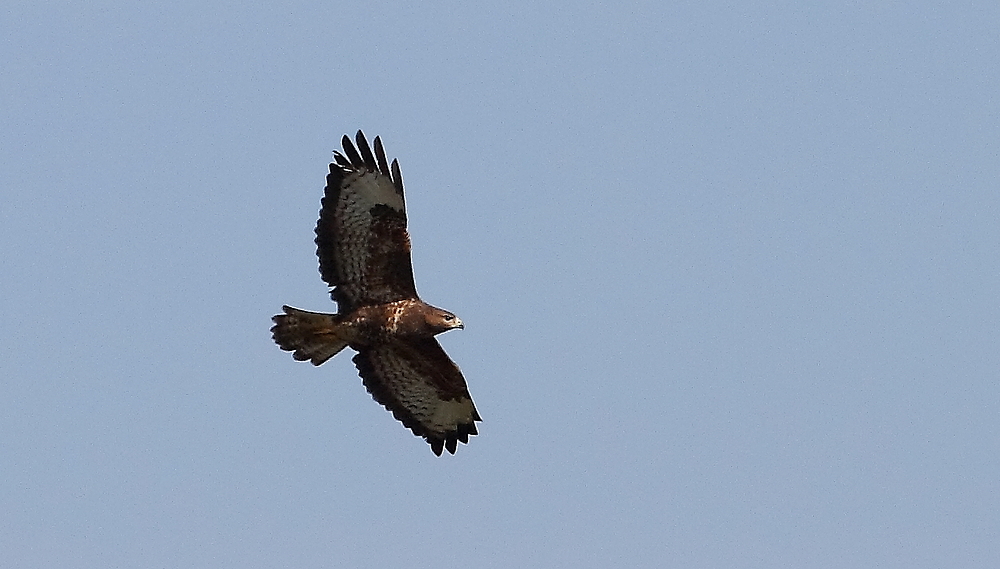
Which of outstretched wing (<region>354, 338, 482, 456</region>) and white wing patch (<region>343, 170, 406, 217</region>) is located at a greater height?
white wing patch (<region>343, 170, 406, 217</region>)

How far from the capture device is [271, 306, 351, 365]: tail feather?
18078 millimetres

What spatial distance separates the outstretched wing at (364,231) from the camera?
18.0 metres

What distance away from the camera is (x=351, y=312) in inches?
715

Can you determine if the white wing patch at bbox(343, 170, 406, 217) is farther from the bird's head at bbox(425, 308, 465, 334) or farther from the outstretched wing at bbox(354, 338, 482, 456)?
the outstretched wing at bbox(354, 338, 482, 456)

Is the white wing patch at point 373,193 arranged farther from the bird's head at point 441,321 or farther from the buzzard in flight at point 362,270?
the bird's head at point 441,321

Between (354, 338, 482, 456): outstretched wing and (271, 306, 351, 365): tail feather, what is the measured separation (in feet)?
1.93

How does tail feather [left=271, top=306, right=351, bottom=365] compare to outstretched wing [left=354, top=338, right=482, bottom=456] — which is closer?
tail feather [left=271, top=306, right=351, bottom=365]

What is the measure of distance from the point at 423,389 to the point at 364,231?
2086 millimetres

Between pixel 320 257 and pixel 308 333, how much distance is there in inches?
30.3

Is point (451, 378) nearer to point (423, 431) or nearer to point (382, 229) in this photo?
point (423, 431)

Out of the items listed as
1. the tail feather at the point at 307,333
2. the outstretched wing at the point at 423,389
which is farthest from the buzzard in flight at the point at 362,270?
the outstretched wing at the point at 423,389

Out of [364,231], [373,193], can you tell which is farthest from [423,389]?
[373,193]

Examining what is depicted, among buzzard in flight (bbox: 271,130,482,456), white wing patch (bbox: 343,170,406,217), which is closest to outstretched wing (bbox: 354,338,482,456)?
buzzard in flight (bbox: 271,130,482,456)

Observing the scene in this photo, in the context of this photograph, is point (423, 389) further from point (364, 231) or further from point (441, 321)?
point (364, 231)
